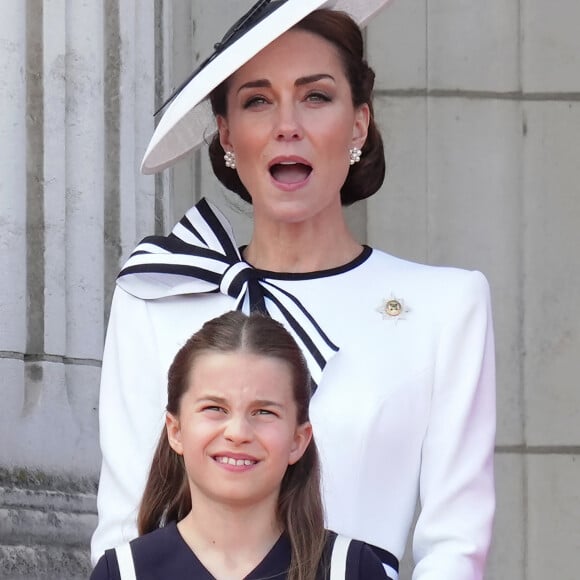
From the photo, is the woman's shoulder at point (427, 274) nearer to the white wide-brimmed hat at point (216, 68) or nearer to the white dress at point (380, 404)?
the white dress at point (380, 404)

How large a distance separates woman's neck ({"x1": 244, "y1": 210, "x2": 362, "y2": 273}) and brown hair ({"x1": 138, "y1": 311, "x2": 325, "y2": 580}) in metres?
0.46

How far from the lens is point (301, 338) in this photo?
3.53 meters

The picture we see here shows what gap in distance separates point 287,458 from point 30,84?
1639 millimetres

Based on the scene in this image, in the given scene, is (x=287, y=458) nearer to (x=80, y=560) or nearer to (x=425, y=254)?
(x=80, y=560)

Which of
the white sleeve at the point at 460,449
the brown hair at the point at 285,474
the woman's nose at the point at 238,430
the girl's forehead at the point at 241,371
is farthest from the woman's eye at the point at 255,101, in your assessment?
the woman's nose at the point at 238,430

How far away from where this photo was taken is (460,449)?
3.50 metres

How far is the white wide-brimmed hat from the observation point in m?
3.56

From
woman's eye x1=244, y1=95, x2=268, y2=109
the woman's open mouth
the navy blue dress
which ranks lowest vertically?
the navy blue dress

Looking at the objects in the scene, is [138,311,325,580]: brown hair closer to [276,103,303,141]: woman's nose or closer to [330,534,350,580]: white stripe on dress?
[330,534,350,580]: white stripe on dress

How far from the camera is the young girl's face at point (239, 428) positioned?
3043 mm

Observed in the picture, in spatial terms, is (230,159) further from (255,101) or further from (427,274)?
(427,274)

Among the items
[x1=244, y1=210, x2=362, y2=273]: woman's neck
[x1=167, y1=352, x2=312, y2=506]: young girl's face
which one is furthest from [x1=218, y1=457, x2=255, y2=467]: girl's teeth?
[x1=244, y1=210, x2=362, y2=273]: woman's neck

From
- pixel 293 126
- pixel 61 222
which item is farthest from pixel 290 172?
pixel 61 222

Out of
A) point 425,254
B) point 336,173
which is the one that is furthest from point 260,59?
point 425,254
